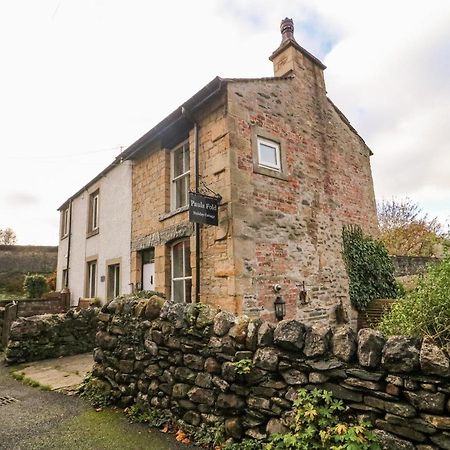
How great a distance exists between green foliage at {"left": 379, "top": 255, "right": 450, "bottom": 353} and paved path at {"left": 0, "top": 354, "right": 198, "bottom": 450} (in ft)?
8.37

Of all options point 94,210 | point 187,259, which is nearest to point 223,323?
point 187,259

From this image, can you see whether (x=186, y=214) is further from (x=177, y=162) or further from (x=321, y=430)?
(x=321, y=430)

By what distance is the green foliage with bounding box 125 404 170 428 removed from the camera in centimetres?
388

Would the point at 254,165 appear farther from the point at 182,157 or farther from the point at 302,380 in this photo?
the point at 302,380

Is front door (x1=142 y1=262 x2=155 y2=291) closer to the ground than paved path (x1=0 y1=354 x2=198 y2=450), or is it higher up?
higher up

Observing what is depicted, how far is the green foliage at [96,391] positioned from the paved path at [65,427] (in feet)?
0.38

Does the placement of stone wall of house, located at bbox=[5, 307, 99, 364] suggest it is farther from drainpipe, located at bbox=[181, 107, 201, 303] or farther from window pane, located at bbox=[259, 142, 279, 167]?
window pane, located at bbox=[259, 142, 279, 167]

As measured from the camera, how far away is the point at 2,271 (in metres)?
21.5

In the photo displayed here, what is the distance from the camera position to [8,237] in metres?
38.2

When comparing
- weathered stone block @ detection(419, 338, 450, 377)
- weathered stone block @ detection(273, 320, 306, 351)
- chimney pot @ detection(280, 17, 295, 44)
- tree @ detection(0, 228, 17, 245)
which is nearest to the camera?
weathered stone block @ detection(419, 338, 450, 377)

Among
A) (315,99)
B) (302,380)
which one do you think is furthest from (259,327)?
(315,99)

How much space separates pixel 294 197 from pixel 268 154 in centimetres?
126

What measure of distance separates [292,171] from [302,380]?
19.8ft

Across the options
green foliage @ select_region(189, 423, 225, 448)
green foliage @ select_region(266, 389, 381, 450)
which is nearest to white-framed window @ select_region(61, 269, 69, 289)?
green foliage @ select_region(189, 423, 225, 448)
